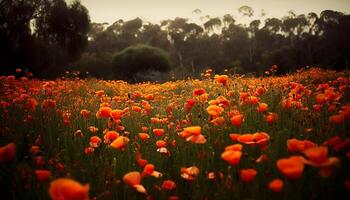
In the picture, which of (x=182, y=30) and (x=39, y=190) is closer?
(x=39, y=190)

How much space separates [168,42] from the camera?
45.6 metres

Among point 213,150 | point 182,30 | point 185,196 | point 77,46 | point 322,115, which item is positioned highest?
point 182,30

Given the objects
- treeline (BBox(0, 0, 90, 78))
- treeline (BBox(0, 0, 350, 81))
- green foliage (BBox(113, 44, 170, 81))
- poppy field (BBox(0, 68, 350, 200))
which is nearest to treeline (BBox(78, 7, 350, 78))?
treeline (BBox(0, 0, 350, 81))

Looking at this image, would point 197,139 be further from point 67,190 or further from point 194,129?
point 67,190

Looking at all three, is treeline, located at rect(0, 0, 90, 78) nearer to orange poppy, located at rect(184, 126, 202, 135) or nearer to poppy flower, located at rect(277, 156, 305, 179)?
orange poppy, located at rect(184, 126, 202, 135)

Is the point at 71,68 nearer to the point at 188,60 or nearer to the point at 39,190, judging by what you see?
the point at 188,60

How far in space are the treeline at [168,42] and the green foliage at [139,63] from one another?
0.20 m

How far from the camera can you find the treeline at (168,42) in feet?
60.7

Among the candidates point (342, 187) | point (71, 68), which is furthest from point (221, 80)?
point (71, 68)

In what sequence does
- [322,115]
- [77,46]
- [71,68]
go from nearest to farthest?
[322,115] < [77,46] < [71,68]

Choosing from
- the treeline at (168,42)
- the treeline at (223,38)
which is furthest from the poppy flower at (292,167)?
the treeline at (223,38)

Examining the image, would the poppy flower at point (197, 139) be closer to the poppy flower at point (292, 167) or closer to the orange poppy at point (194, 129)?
the orange poppy at point (194, 129)

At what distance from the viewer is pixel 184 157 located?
108 inches

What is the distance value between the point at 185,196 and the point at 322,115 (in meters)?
1.74
